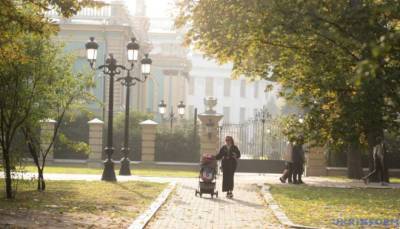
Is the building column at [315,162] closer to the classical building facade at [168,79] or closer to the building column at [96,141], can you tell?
the building column at [96,141]

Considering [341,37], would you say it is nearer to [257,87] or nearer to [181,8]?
[181,8]

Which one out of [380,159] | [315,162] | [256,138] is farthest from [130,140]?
[380,159]

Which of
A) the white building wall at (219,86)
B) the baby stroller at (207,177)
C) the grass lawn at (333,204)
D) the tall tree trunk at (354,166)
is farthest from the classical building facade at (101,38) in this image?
the white building wall at (219,86)

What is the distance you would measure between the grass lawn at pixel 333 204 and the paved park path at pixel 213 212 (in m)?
0.53

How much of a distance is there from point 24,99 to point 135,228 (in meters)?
4.90

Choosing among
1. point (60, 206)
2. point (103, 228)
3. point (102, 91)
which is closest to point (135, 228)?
point (103, 228)

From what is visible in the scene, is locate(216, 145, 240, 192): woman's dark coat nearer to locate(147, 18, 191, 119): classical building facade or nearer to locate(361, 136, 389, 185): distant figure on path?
locate(361, 136, 389, 185): distant figure on path

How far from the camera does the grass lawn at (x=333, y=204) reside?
11.8 metres

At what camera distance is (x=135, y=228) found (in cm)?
961

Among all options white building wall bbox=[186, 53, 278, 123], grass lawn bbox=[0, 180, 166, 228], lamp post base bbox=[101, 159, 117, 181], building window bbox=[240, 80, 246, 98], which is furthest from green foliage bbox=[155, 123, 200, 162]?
building window bbox=[240, 80, 246, 98]

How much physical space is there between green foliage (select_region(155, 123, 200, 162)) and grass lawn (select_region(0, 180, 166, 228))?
14832 millimetres

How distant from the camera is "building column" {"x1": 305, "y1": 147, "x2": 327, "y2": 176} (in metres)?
27.8

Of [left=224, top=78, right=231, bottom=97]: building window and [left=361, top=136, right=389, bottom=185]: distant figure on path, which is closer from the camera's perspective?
[left=361, top=136, right=389, bottom=185]: distant figure on path

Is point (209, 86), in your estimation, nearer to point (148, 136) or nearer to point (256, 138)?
point (256, 138)
